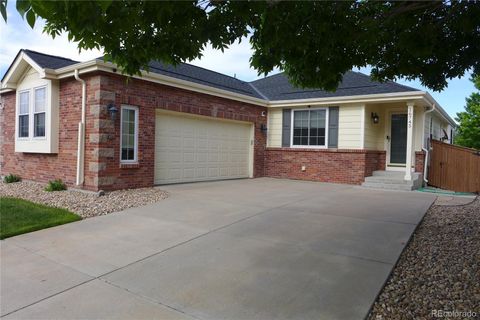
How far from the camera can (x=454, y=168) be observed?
11.5 metres

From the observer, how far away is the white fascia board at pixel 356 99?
10977mm

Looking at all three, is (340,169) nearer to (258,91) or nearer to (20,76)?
(258,91)

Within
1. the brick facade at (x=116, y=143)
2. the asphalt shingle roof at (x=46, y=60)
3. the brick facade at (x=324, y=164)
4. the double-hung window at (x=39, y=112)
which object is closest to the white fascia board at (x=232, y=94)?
the brick facade at (x=116, y=143)

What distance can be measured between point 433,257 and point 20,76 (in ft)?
39.7

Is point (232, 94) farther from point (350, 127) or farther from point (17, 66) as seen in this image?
point (17, 66)

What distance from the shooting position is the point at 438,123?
15.7 m

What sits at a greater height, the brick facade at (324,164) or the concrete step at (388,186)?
the brick facade at (324,164)

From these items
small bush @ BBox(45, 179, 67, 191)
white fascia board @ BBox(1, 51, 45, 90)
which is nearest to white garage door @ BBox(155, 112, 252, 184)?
small bush @ BBox(45, 179, 67, 191)

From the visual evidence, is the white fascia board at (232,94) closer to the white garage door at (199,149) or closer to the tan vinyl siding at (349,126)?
the tan vinyl siding at (349,126)

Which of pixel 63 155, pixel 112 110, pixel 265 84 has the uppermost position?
pixel 265 84

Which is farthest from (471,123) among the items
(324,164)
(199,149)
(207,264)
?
(207,264)

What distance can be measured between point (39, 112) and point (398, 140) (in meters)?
12.3

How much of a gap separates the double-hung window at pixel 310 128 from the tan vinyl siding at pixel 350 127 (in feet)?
1.94

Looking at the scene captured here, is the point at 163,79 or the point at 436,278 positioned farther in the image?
the point at 163,79
